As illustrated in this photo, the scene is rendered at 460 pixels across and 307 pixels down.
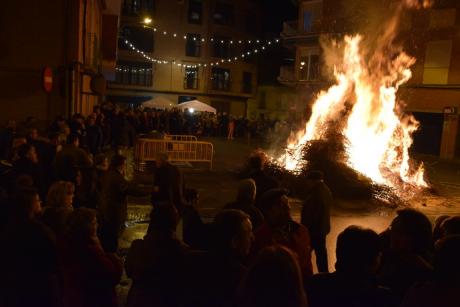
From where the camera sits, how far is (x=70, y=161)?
7.61 m

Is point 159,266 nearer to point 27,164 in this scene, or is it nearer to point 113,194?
point 113,194

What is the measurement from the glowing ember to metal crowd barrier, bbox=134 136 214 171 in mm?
2846

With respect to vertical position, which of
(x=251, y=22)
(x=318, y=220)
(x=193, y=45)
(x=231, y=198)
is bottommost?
(x=231, y=198)

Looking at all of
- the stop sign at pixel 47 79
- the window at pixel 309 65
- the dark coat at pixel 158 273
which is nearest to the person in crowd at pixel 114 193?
the dark coat at pixel 158 273

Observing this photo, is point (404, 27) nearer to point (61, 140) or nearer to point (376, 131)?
point (376, 131)

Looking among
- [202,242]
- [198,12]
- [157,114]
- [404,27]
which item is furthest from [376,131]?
[198,12]


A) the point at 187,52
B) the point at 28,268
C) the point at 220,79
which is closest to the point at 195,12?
the point at 187,52

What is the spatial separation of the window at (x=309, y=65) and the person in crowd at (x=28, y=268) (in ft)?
110

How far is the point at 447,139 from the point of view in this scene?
29219 millimetres

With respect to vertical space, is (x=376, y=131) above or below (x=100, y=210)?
above

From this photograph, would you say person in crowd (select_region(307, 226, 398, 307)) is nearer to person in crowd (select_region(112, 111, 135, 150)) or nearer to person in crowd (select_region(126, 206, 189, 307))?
person in crowd (select_region(126, 206, 189, 307))

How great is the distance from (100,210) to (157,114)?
21191 mm

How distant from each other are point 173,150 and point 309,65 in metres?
22.5

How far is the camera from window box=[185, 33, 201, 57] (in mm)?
46391
